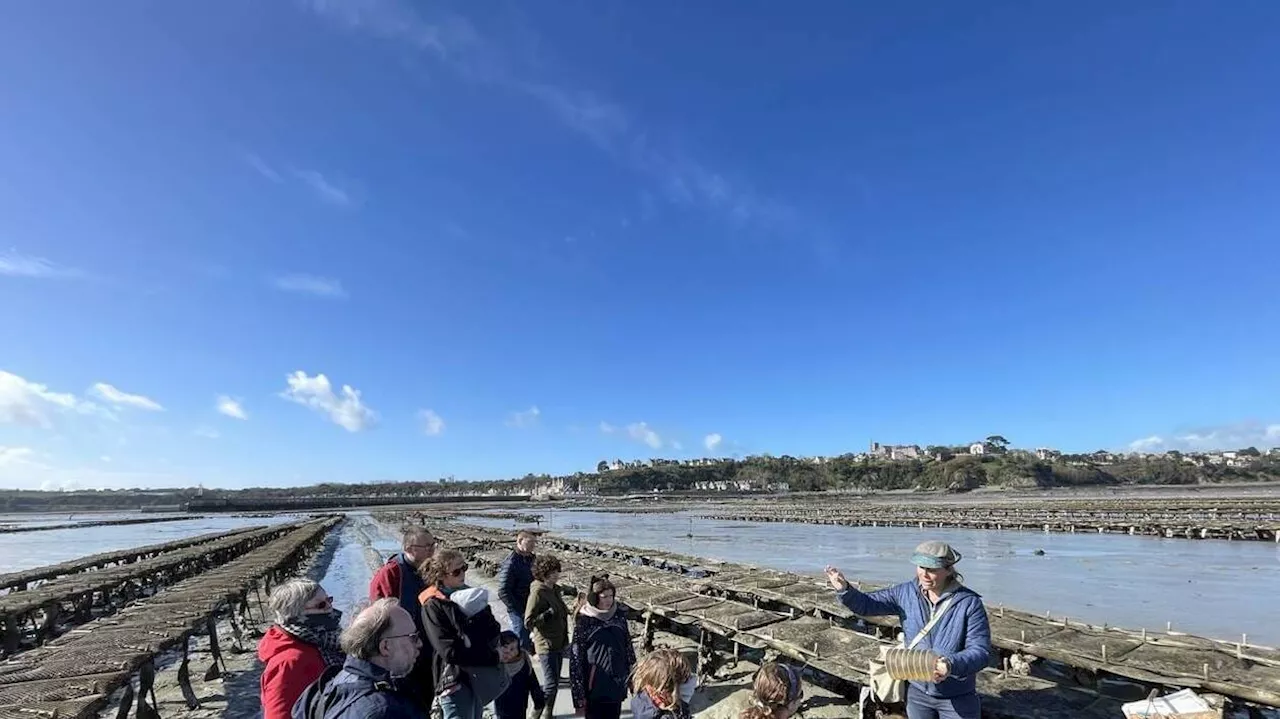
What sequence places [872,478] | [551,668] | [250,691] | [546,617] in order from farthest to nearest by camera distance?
[872,478] < [250,691] < [551,668] < [546,617]

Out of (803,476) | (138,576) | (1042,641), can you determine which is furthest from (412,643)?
(803,476)

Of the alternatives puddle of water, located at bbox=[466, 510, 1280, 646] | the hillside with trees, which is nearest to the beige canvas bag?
puddle of water, located at bbox=[466, 510, 1280, 646]

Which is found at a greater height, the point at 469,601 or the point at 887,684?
the point at 469,601

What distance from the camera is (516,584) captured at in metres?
6.36

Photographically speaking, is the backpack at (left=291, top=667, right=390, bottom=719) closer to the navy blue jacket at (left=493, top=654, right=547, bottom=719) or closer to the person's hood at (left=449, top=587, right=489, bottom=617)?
the person's hood at (left=449, top=587, right=489, bottom=617)

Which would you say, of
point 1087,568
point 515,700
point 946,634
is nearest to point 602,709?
point 515,700

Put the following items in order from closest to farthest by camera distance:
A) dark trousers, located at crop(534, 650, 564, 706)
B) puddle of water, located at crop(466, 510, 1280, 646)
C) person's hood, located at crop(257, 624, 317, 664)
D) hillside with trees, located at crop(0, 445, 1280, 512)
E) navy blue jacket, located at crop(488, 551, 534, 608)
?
person's hood, located at crop(257, 624, 317, 664) < dark trousers, located at crop(534, 650, 564, 706) < navy blue jacket, located at crop(488, 551, 534, 608) < puddle of water, located at crop(466, 510, 1280, 646) < hillside with trees, located at crop(0, 445, 1280, 512)

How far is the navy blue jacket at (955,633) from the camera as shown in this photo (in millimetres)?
3596

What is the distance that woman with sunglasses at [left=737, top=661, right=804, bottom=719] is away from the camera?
254cm

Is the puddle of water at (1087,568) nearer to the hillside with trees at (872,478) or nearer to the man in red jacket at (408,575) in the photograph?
the man in red jacket at (408,575)

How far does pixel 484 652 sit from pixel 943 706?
9.03 ft

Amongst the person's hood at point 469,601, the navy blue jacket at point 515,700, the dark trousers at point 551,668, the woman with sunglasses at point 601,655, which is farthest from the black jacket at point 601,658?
the dark trousers at point 551,668

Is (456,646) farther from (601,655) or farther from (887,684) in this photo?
(887,684)

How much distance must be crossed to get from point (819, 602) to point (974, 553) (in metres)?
17.9
